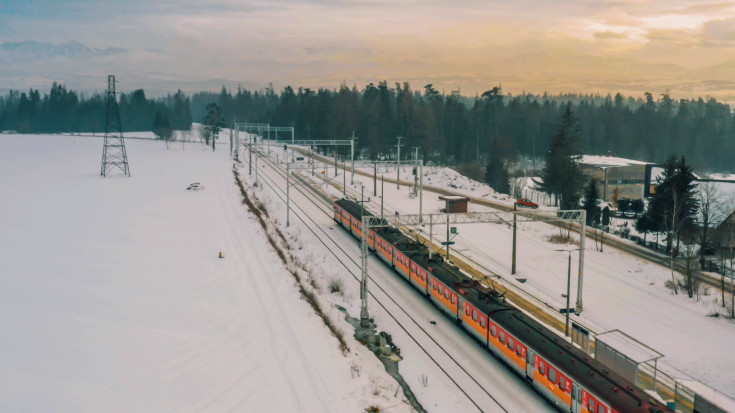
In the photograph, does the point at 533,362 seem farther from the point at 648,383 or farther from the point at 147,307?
the point at 147,307

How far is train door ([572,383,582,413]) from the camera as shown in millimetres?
21375

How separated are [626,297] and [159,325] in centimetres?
3297

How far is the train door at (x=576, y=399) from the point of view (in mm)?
21375

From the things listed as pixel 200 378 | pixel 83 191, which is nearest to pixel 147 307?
pixel 200 378

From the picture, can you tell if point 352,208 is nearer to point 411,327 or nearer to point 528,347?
point 411,327

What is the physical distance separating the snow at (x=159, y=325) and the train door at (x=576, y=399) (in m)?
6.98

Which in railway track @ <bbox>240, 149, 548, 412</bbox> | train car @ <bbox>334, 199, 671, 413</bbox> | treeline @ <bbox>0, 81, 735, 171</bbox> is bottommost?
railway track @ <bbox>240, 149, 548, 412</bbox>

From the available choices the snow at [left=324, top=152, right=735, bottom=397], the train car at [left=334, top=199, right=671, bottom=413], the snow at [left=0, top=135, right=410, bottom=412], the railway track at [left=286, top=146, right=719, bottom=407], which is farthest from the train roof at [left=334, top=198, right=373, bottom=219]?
the train car at [left=334, top=199, right=671, bottom=413]

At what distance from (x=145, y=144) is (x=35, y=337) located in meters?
157

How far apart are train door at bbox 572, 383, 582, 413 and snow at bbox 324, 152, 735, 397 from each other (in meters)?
9.78

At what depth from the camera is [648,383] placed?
87.0 ft

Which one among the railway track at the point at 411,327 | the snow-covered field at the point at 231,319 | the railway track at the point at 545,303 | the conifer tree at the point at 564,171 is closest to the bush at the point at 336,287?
the snow-covered field at the point at 231,319

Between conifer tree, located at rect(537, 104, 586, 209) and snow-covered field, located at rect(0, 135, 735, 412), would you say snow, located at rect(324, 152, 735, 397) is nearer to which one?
snow-covered field, located at rect(0, 135, 735, 412)

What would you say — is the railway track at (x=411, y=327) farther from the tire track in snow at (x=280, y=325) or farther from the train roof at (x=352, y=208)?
the tire track in snow at (x=280, y=325)
